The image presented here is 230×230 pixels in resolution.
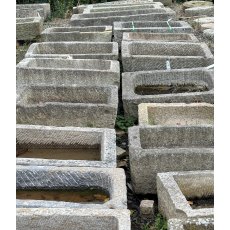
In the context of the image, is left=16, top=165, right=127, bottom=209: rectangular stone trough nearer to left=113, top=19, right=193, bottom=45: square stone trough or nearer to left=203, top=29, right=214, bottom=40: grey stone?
left=113, top=19, right=193, bottom=45: square stone trough

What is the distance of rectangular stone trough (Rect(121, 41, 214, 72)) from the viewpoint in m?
5.82

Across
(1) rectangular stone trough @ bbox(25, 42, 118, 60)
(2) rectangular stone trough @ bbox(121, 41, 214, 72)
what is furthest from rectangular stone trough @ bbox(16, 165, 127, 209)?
(1) rectangular stone trough @ bbox(25, 42, 118, 60)

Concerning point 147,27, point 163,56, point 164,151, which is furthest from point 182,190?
point 147,27

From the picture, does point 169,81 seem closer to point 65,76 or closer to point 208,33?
point 65,76

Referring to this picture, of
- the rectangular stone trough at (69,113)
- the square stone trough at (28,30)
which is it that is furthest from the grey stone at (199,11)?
the rectangular stone trough at (69,113)

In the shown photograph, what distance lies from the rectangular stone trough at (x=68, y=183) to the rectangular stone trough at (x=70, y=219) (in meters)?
0.38

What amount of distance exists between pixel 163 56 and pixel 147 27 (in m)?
1.67

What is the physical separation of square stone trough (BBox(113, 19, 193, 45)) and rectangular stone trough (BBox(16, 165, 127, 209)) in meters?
4.15

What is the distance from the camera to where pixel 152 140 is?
13.3ft

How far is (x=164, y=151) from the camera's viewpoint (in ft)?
11.9

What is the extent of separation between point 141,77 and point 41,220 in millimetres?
3048

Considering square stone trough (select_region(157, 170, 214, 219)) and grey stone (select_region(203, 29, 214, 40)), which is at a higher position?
grey stone (select_region(203, 29, 214, 40))

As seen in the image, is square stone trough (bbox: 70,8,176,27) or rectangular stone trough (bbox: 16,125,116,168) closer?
rectangular stone trough (bbox: 16,125,116,168)

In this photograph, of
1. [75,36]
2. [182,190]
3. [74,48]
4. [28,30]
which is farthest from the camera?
[28,30]
